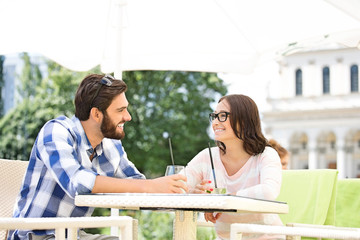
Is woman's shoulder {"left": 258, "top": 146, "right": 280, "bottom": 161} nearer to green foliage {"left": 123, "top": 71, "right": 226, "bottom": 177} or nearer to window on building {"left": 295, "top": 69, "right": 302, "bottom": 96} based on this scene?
green foliage {"left": 123, "top": 71, "right": 226, "bottom": 177}

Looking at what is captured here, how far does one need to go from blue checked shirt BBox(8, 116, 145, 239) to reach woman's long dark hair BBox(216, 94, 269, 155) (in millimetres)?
558

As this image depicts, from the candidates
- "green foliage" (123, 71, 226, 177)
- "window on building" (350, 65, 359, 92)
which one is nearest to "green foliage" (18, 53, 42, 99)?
"green foliage" (123, 71, 226, 177)

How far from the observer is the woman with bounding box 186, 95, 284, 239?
2.31 metres

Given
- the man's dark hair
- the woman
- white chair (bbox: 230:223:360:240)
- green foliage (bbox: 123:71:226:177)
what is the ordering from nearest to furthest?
white chair (bbox: 230:223:360:240), the man's dark hair, the woman, green foliage (bbox: 123:71:226:177)

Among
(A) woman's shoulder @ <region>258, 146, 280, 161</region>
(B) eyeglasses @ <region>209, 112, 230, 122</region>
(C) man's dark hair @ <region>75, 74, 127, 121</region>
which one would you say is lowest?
(A) woman's shoulder @ <region>258, 146, 280, 161</region>

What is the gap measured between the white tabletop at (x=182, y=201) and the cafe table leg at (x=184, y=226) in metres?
0.26

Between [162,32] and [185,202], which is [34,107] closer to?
[162,32]

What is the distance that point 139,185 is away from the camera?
6.43 ft

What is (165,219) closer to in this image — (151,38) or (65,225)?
(151,38)

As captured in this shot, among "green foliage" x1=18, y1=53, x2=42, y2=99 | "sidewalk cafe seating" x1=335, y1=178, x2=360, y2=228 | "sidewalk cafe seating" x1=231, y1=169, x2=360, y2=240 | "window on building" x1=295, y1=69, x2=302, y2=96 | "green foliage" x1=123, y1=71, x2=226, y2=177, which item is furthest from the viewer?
"window on building" x1=295, y1=69, x2=302, y2=96

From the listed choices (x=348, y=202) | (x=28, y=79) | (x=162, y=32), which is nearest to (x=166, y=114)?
(x=28, y=79)

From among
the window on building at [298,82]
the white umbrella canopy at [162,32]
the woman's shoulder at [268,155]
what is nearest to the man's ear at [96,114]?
the woman's shoulder at [268,155]

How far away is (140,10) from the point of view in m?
4.24

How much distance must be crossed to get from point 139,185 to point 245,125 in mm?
600
